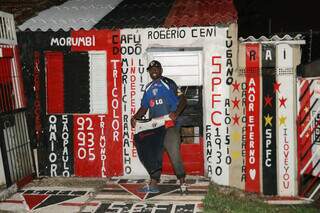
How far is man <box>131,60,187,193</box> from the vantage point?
7.27 metres

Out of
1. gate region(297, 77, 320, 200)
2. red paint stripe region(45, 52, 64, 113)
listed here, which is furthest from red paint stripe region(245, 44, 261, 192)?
red paint stripe region(45, 52, 64, 113)

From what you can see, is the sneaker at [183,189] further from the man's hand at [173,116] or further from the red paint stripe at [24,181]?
the red paint stripe at [24,181]

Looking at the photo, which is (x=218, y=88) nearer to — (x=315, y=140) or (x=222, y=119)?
(x=222, y=119)

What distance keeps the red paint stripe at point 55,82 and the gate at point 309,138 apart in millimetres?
4832

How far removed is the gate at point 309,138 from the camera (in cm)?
880

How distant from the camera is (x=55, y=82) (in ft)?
29.3

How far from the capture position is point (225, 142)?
8750 millimetres

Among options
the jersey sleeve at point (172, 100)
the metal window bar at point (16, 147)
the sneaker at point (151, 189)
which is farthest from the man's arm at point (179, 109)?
the metal window bar at point (16, 147)

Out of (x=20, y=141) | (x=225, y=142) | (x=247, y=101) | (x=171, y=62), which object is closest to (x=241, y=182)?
(x=225, y=142)

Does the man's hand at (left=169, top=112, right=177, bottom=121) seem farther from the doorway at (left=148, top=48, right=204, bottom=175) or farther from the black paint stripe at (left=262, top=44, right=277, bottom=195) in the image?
the black paint stripe at (left=262, top=44, right=277, bottom=195)

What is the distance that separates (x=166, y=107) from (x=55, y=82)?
2.76 meters

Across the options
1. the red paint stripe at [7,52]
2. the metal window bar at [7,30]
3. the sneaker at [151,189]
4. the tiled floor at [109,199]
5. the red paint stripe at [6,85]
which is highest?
the metal window bar at [7,30]

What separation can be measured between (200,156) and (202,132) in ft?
1.61

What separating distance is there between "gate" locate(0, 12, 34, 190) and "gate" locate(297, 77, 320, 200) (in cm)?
545
